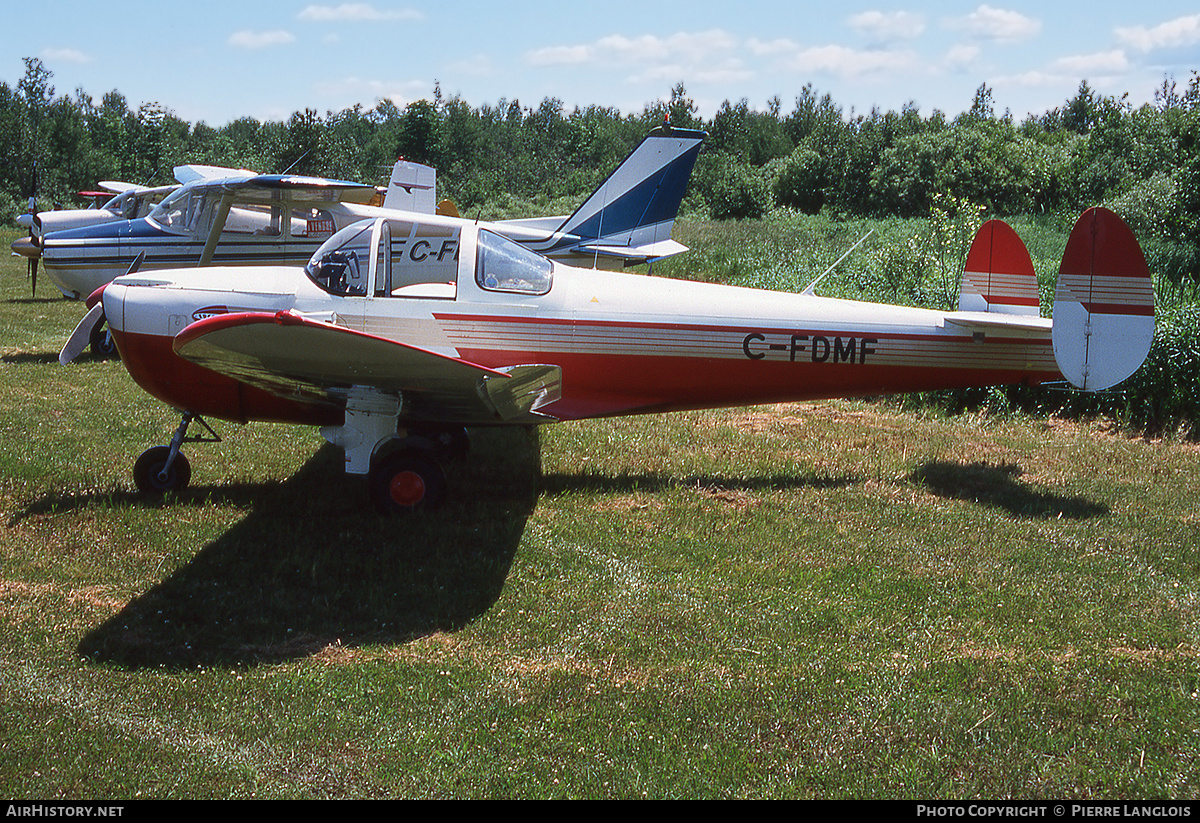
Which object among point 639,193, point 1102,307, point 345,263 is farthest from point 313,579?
point 639,193

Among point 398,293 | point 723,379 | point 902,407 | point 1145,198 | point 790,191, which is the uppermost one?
point 790,191

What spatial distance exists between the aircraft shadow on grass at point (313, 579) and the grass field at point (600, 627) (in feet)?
0.07

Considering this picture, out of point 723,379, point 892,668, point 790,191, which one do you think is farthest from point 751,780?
point 790,191

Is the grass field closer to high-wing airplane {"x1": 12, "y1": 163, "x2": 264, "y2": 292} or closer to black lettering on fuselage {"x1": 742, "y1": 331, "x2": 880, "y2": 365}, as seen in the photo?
black lettering on fuselage {"x1": 742, "y1": 331, "x2": 880, "y2": 365}

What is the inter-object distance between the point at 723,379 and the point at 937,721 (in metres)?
3.30

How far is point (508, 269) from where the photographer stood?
20.9ft

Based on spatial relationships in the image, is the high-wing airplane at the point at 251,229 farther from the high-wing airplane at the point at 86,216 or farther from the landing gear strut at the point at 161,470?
the landing gear strut at the point at 161,470

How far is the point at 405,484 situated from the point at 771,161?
49467 mm

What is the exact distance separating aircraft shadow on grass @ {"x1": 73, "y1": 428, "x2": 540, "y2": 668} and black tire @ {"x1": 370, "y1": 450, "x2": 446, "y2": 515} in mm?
83

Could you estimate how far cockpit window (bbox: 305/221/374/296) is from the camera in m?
6.14

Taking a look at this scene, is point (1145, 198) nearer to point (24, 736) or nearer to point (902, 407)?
point (902, 407)

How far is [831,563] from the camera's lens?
565cm

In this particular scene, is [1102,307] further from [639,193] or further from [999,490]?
[639,193]

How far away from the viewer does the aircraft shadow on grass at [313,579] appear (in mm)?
4457
